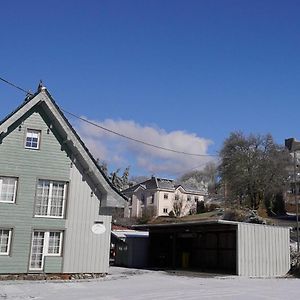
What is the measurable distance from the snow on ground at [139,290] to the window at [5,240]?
184 centimetres

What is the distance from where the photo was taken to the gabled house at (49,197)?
22234 mm

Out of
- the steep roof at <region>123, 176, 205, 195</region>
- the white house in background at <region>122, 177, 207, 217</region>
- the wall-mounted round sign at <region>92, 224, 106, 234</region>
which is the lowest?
the wall-mounted round sign at <region>92, 224, 106, 234</region>

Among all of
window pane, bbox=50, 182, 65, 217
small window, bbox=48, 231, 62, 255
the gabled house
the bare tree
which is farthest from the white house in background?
small window, bbox=48, 231, 62, 255

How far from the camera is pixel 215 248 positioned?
35.5 m

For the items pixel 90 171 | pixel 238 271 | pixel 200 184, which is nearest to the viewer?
pixel 90 171

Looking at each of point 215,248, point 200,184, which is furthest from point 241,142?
point 200,184

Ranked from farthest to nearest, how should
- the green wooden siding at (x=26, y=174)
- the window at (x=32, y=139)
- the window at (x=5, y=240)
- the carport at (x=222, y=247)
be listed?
the carport at (x=222, y=247) < the window at (x=32, y=139) < the green wooden siding at (x=26, y=174) < the window at (x=5, y=240)

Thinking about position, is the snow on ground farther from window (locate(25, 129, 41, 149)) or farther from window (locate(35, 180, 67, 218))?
window (locate(25, 129, 41, 149))

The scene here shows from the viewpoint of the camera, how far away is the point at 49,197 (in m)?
23.3

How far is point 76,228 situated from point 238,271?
1040 cm

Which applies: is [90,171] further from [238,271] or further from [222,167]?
[222,167]

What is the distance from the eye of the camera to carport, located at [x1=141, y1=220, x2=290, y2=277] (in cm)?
2819

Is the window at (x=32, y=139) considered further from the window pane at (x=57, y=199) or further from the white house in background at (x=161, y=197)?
the white house in background at (x=161, y=197)

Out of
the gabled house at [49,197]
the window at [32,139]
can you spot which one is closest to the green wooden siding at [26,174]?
the gabled house at [49,197]
